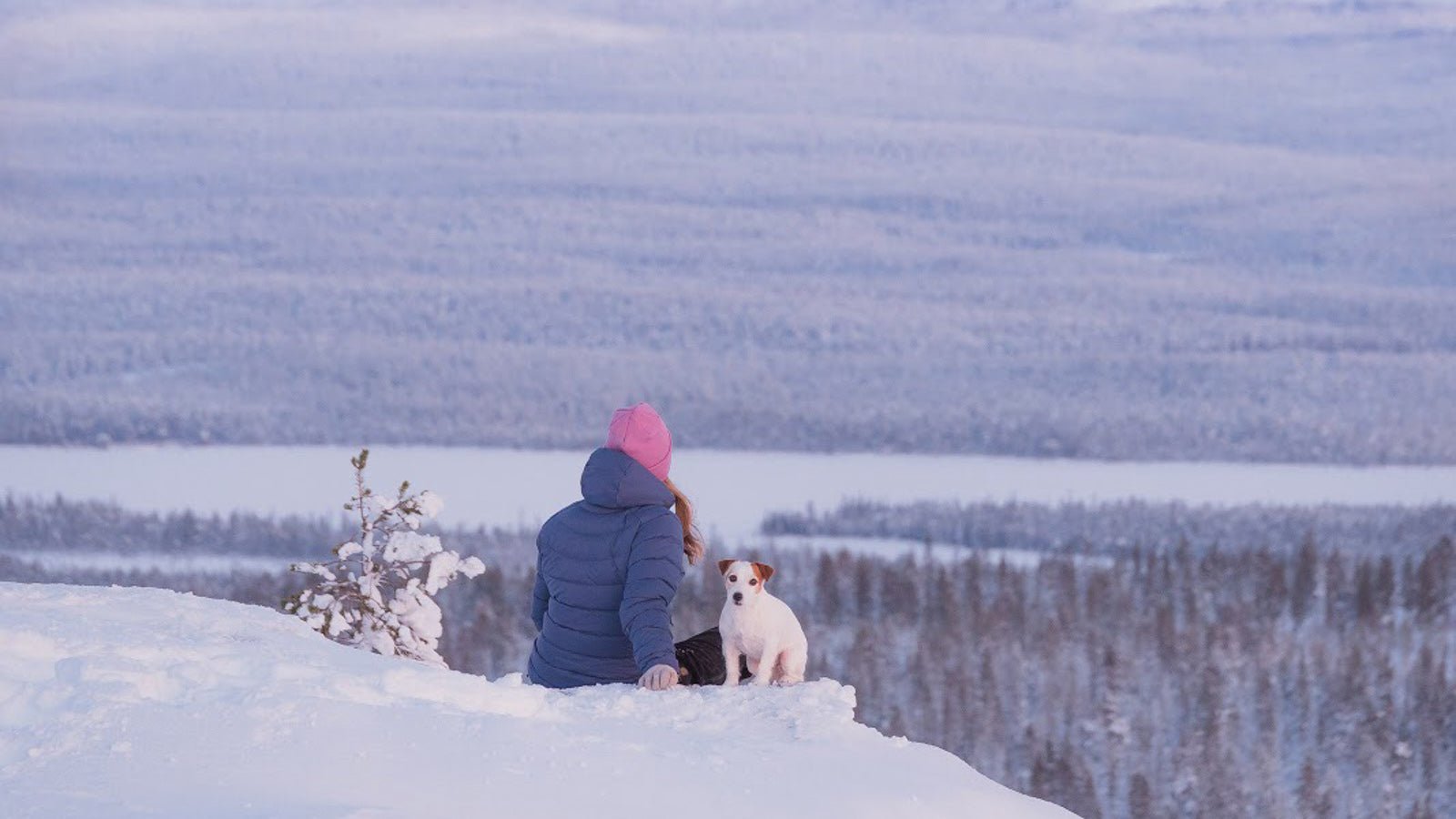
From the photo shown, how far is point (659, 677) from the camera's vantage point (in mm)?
7164

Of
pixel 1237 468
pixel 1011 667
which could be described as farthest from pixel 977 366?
pixel 1011 667

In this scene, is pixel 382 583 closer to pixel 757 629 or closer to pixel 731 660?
pixel 731 660

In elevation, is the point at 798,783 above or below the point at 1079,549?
above

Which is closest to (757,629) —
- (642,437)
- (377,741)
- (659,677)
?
(659,677)

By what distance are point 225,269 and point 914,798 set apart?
103986 millimetres

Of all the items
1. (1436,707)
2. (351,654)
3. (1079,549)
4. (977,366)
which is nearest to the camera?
(351,654)

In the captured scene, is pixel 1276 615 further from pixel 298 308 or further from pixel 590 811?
pixel 298 308

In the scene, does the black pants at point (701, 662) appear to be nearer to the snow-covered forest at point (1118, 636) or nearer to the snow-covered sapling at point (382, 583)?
the snow-covered sapling at point (382, 583)

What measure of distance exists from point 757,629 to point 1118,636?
36715 mm

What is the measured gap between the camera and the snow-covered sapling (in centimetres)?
873

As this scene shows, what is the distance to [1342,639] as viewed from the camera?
1708 inches

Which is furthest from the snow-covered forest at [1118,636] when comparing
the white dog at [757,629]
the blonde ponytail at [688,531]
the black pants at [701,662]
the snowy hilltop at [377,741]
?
the snowy hilltop at [377,741]

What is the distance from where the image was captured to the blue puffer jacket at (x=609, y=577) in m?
7.34

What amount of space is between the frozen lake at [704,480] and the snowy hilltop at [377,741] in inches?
1859
